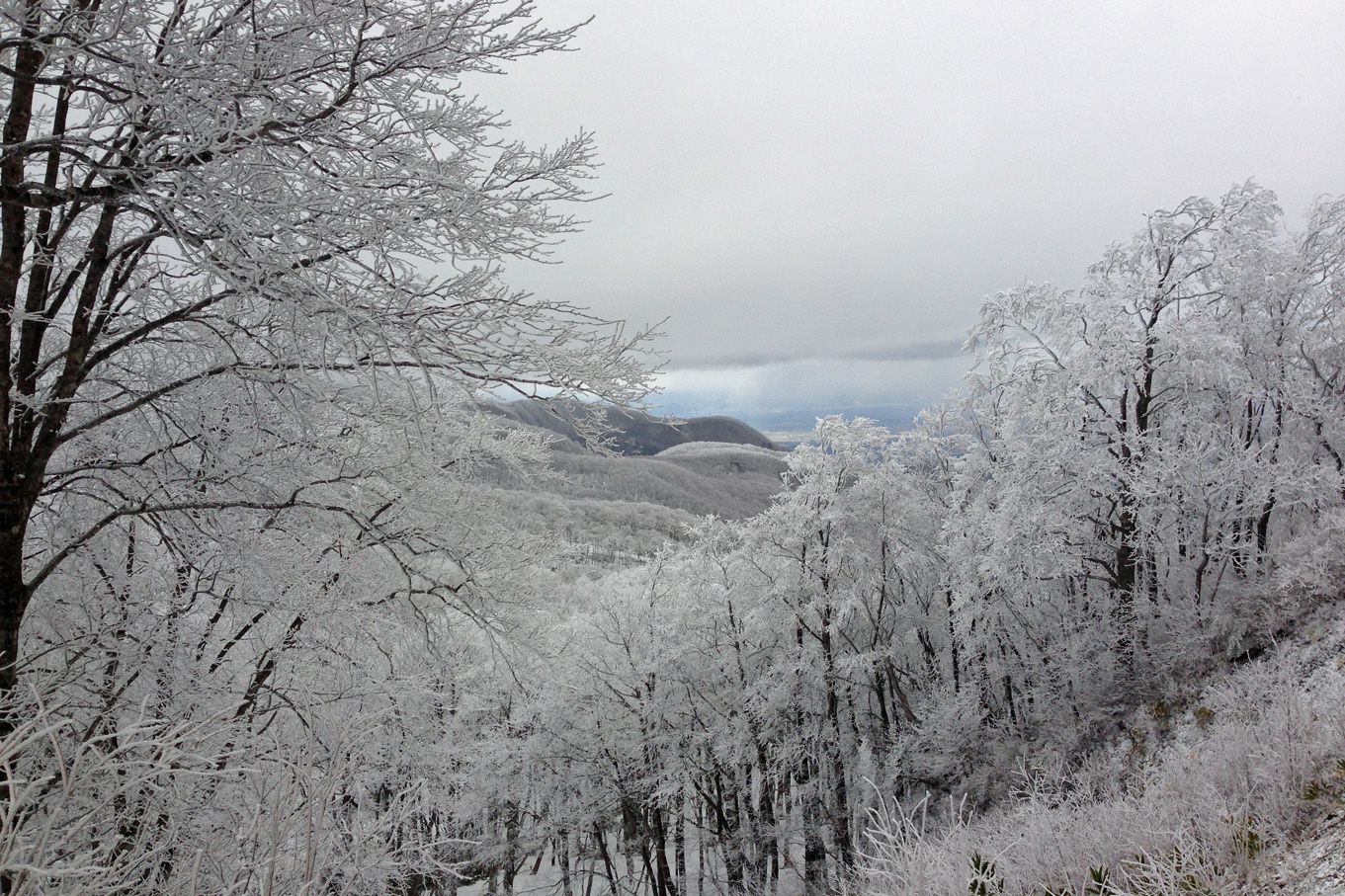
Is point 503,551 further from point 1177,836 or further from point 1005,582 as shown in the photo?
point 1005,582

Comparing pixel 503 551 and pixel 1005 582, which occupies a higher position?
pixel 503 551

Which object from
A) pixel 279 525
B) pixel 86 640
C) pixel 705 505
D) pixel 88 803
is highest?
pixel 279 525

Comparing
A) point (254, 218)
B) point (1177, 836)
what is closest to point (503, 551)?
point (254, 218)

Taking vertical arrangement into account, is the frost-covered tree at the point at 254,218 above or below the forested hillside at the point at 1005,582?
above

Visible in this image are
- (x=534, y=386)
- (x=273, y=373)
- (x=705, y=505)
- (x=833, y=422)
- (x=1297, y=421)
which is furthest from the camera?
(x=705, y=505)

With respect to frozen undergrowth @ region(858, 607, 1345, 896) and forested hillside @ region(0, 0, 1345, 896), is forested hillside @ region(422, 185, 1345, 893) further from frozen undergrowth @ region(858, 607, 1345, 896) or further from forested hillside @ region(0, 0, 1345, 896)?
frozen undergrowth @ region(858, 607, 1345, 896)

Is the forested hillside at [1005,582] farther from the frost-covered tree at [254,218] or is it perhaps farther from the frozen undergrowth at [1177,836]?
the frost-covered tree at [254,218]

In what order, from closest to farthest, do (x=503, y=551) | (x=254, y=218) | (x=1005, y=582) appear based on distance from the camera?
1. (x=254, y=218)
2. (x=503, y=551)
3. (x=1005, y=582)

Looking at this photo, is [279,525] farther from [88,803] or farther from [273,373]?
[273,373]

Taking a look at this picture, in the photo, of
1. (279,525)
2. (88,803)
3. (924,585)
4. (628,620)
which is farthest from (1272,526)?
(88,803)

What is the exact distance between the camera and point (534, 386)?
12.4 feet

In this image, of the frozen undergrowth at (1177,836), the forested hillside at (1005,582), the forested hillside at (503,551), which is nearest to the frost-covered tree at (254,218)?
the forested hillside at (503,551)

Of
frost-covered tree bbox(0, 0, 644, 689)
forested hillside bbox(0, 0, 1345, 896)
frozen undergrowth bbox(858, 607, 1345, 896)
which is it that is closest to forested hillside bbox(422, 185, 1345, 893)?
forested hillside bbox(0, 0, 1345, 896)

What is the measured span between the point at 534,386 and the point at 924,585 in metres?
17.3
